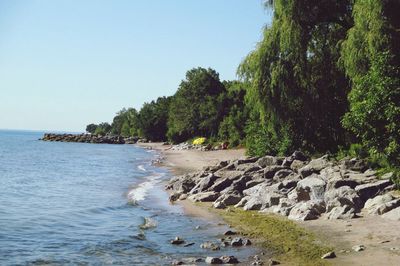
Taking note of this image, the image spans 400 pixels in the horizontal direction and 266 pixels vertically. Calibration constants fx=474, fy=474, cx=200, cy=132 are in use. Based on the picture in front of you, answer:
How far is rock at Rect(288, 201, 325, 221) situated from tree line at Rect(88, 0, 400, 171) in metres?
2.87

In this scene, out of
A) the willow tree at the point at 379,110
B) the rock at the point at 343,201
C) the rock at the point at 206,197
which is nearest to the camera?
the rock at the point at 343,201

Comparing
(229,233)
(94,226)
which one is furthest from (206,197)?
(229,233)

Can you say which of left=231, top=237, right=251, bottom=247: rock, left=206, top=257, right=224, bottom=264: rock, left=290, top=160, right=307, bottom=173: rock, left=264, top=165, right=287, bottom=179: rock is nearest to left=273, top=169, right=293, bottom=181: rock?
left=264, top=165, right=287, bottom=179: rock

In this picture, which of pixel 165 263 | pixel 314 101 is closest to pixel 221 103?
pixel 314 101

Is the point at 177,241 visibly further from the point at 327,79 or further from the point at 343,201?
the point at 327,79

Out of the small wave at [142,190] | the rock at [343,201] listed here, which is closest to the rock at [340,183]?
the rock at [343,201]

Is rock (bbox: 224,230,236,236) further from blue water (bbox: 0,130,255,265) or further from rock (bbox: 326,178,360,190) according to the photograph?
rock (bbox: 326,178,360,190)

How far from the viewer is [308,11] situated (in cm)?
2502

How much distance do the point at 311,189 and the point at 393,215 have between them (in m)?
3.74

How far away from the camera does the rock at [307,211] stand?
1478 centimetres

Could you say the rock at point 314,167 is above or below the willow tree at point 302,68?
below

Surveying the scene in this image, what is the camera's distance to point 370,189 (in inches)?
641

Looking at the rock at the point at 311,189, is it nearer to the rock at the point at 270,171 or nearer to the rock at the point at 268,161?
the rock at the point at 270,171

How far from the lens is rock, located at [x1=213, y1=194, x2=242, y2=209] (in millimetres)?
18938
